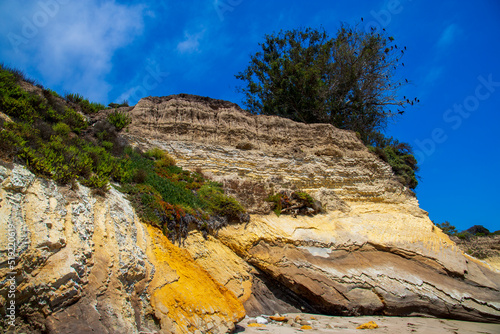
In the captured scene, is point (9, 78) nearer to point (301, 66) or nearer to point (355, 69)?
point (301, 66)

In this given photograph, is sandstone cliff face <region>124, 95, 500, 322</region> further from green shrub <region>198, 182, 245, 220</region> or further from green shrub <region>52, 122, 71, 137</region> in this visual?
green shrub <region>52, 122, 71, 137</region>

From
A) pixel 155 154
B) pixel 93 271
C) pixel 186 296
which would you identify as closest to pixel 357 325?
pixel 186 296

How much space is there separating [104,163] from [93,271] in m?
4.07

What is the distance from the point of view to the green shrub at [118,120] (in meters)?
14.4

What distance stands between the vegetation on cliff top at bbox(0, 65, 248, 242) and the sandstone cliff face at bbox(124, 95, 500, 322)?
2.60ft

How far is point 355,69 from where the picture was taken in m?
24.8

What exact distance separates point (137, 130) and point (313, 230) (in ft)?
31.6

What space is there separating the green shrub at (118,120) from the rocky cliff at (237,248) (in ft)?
2.18

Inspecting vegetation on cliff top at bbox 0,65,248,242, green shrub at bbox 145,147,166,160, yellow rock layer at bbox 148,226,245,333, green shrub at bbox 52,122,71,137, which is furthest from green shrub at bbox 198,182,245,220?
green shrub at bbox 52,122,71,137

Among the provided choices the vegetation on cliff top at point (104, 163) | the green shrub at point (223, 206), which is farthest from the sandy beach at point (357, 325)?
the green shrub at point (223, 206)

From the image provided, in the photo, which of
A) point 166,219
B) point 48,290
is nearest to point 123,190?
point 166,219

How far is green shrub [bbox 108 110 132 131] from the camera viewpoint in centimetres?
1443

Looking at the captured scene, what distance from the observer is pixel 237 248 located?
9.24 m

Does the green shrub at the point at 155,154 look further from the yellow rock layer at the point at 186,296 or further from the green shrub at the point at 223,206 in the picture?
the yellow rock layer at the point at 186,296
